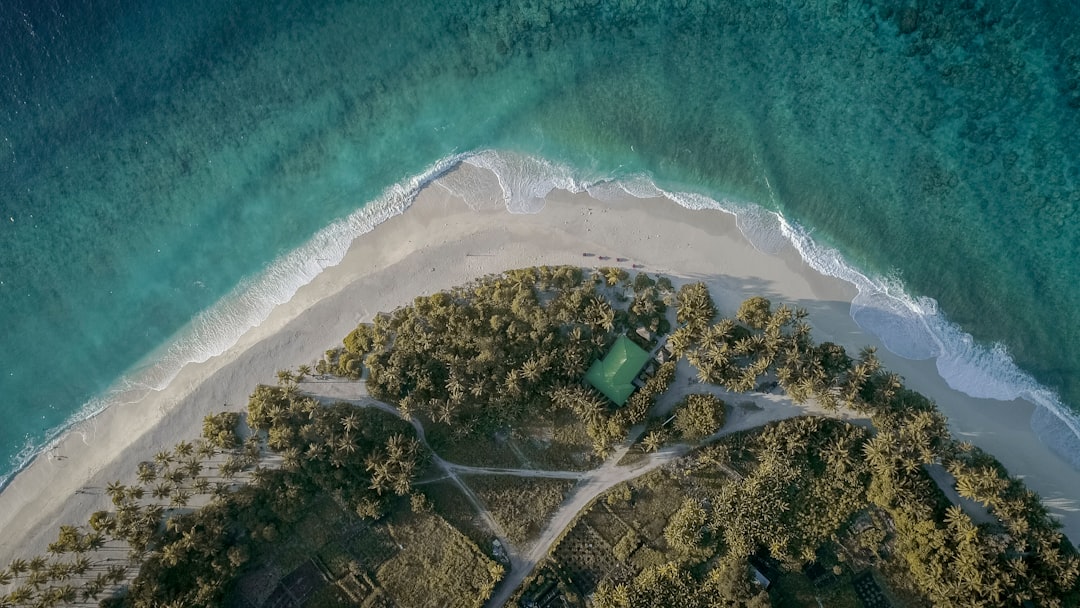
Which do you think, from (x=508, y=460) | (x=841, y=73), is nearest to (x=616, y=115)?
(x=841, y=73)

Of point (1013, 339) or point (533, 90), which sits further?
point (533, 90)

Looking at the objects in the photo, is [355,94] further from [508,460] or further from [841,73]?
[841,73]

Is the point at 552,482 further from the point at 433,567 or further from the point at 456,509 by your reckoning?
the point at 433,567

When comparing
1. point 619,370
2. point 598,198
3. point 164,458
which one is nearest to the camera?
point 619,370

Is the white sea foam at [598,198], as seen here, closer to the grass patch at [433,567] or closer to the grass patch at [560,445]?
the grass patch at [560,445]

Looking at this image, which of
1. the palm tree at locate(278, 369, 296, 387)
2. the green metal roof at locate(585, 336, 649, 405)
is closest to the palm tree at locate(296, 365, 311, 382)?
the palm tree at locate(278, 369, 296, 387)

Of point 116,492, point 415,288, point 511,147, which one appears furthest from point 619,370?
point 116,492
